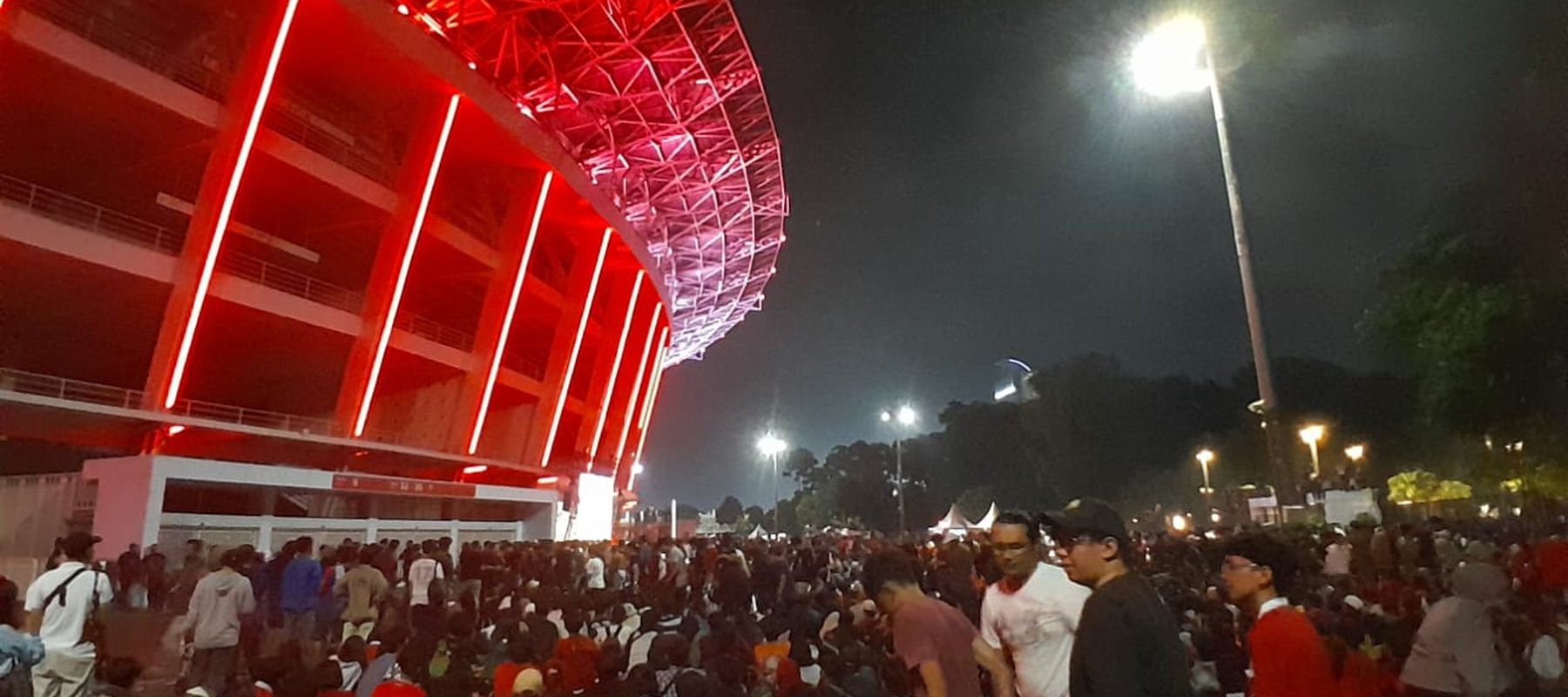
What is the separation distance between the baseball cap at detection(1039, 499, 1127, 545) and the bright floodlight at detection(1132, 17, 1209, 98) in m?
9.23

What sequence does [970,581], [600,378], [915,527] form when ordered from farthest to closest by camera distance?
[915,527], [600,378], [970,581]

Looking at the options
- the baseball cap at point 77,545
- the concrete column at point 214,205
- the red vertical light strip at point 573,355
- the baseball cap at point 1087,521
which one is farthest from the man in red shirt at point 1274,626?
the red vertical light strip at point 573,355

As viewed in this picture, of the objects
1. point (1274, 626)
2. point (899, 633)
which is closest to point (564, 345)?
point (899, 633)

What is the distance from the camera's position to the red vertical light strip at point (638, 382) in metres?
36.6

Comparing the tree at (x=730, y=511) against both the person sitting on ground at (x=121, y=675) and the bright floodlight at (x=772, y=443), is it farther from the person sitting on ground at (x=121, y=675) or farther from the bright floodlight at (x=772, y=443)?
the person sitting on ground at (x=121, y=675)

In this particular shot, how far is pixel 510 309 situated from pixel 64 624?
18.8 meters

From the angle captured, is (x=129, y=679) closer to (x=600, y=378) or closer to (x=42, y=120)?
(x=42, y=120)

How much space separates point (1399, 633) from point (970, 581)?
4.52 meters

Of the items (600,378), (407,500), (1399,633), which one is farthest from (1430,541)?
(600,378)

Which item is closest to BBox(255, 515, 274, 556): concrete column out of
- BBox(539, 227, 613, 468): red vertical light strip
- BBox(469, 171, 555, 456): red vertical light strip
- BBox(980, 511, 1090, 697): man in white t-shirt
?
BBox(469, 171, 555, 456): red vertical light strip

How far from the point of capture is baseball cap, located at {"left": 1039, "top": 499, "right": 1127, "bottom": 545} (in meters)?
3.15

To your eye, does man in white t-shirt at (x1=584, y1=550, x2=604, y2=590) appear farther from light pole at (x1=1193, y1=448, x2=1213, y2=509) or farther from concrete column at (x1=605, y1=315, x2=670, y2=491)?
light pole at (x1=1193, y1=448, x2=1213, y2=509)

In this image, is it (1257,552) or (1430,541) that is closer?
(1257,552)

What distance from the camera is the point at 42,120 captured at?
16.4 m
